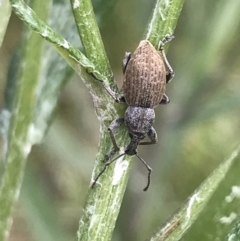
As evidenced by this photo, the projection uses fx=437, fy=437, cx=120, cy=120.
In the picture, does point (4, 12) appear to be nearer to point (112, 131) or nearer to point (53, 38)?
point (53, 38)

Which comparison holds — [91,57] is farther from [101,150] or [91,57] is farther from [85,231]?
[85,231]

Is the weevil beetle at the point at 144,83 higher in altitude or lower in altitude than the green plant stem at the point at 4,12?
lower

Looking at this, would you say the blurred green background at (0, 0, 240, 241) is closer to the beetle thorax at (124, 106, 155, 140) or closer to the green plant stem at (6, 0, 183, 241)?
the beetle thorax at (124, 106, 155, 140)

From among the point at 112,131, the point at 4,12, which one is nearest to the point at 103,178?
the point at 112,131

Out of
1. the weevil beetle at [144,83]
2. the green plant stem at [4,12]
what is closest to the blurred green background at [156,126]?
the weevil beetle at [144,83]

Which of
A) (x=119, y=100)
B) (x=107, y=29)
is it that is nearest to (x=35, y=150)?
(x=107, y=29)

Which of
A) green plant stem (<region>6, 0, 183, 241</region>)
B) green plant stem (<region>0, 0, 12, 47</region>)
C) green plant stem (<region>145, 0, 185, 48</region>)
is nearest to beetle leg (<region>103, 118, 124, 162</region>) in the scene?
green plant stem (<region>6, 0, 183, 241</region>)

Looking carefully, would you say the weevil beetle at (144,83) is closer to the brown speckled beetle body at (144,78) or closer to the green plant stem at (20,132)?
the brown speckled beetle body at (144,78)
